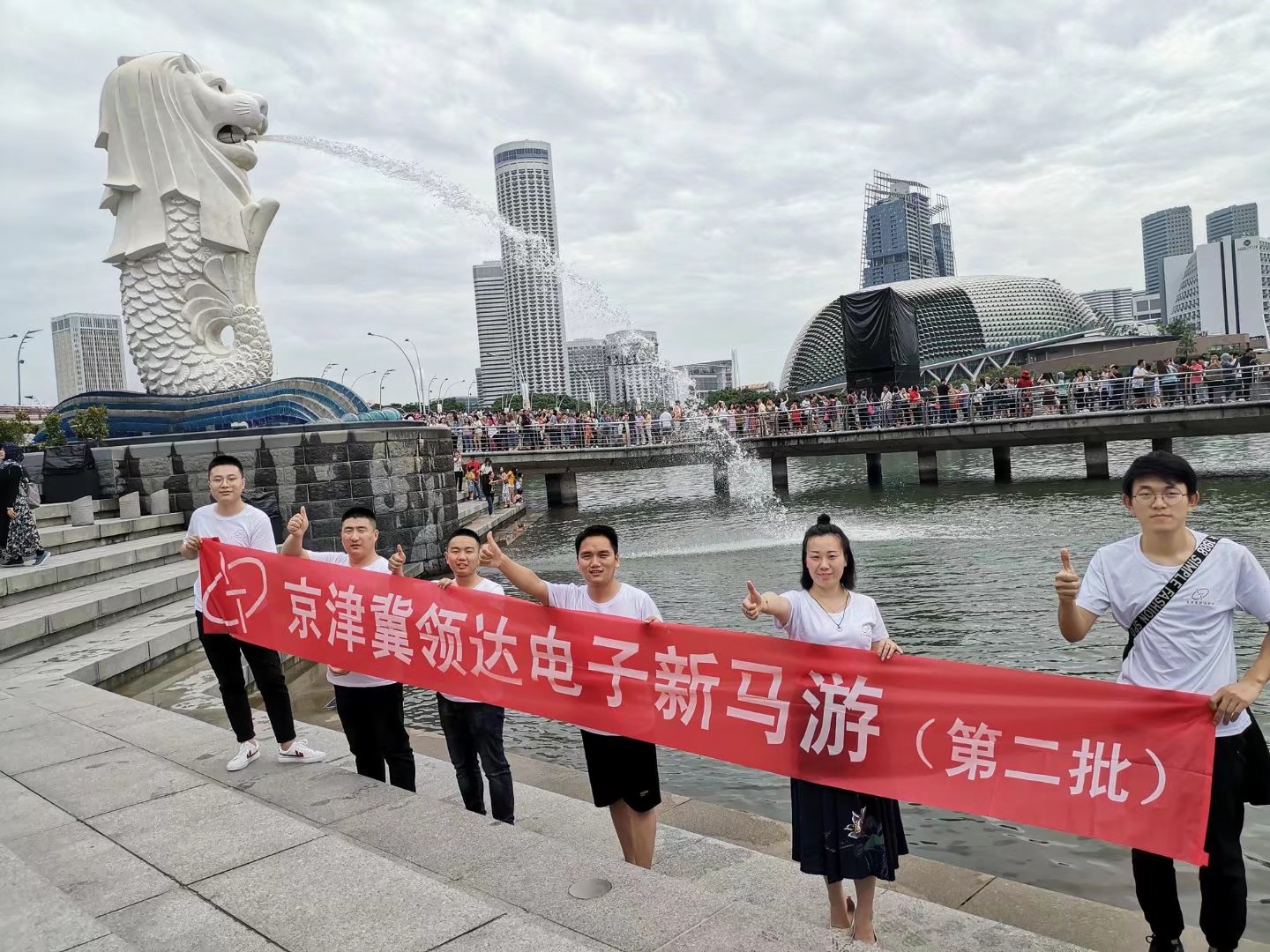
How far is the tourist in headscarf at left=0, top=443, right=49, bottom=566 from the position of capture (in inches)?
369

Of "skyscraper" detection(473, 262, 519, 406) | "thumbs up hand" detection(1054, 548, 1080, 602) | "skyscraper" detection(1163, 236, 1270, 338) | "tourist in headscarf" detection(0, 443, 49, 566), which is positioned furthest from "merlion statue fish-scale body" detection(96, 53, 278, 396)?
"skyscraper" detection(1163, 236, 1270, 338)

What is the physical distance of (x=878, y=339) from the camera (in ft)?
98.7

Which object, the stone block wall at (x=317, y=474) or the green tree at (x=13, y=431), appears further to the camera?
the green tree at (x=13, y=431)

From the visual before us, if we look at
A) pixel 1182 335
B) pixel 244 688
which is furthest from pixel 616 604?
pixel 1182 335

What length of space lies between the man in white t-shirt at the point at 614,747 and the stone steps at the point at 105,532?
9.95m

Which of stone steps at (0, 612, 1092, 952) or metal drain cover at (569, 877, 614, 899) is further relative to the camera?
metal drain cover at (569, 877, 614, 899)

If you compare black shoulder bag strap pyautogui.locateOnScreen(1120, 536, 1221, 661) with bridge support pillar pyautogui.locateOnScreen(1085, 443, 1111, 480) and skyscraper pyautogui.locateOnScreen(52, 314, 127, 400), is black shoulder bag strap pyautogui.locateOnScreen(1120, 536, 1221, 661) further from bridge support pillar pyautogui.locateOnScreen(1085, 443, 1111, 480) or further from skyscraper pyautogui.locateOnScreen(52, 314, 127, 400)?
skyscraper pyautogui.locateOnScreen(52, 314, 127, 400)

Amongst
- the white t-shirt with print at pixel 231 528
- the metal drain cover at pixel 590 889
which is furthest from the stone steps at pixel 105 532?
the metal drain cover at pixel 590 889

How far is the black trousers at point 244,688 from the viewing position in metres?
5.02

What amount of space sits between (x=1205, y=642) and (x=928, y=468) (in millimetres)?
28404

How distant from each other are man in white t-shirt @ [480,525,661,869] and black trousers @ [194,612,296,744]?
1822mm

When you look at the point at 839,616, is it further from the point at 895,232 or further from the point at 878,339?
the point at 895,232

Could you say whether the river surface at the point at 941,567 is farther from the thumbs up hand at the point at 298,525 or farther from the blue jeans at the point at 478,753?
the thumbs up hand at the point at 298,525

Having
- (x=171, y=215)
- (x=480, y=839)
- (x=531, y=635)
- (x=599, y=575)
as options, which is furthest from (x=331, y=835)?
(x=171, y=215)
